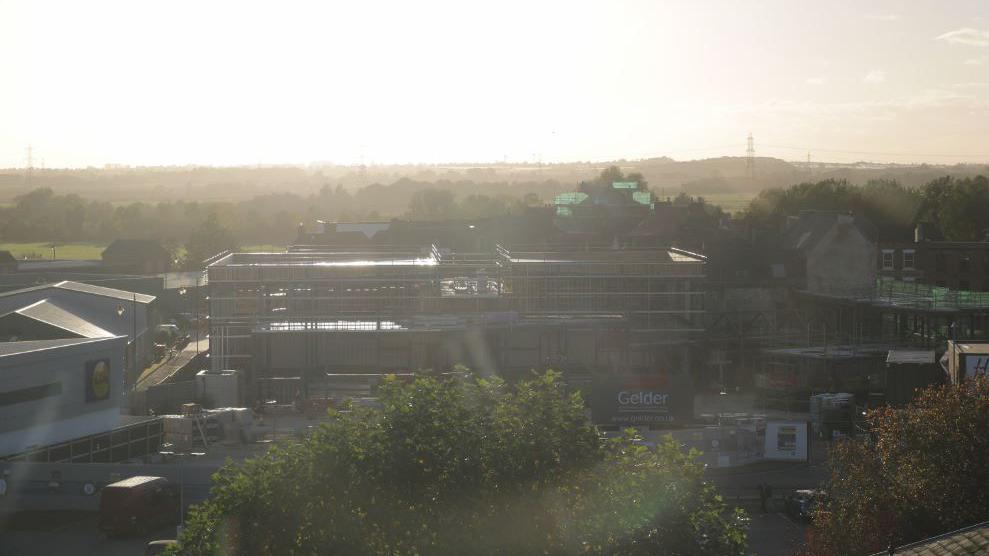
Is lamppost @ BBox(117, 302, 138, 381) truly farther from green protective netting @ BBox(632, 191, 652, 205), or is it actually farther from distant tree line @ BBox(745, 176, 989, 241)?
green protective netting @ BBox(632, 191, 652, 205)

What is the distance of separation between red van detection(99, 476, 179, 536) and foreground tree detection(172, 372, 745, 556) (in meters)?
5.64

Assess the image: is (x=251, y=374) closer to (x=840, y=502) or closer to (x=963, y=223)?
(x=840, y=502)

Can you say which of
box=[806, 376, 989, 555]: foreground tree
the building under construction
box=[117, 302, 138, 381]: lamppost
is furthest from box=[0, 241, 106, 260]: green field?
box=[806, 376, 989, 555]: foreground tree

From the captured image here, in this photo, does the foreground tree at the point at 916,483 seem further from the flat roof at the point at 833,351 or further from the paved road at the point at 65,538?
the flat roof at the point at 833,351

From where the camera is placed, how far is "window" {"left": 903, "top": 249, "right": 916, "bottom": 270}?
35.7m

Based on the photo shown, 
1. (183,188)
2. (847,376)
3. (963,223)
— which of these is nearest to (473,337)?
(847,376)

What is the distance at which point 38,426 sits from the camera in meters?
17.3

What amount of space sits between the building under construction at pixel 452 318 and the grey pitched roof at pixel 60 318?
287 cm

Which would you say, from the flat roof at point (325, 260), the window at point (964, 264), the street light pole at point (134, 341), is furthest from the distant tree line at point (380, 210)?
the street light pole at point (134, 341)

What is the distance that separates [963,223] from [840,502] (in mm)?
42084

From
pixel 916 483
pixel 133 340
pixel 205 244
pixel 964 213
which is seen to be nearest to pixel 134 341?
pixel 133 340

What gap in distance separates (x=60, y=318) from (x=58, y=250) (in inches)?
1895

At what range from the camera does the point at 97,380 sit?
18.8m

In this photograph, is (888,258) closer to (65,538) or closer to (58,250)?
(65,538)
